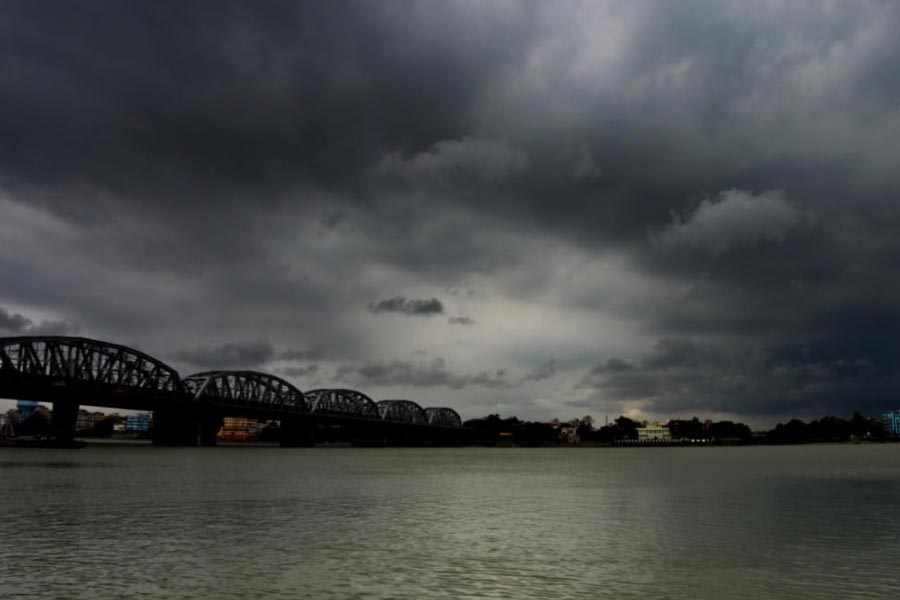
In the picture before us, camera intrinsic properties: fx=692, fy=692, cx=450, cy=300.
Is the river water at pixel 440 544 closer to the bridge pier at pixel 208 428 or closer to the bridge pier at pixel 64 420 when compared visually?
the bridge pier at pixel 64 420

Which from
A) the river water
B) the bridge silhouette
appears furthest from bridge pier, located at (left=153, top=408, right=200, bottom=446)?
the river water

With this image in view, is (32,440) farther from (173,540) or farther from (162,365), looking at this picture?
(173,540)

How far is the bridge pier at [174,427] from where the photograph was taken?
180m

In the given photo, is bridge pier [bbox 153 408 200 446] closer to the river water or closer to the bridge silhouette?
the bridge silhouette

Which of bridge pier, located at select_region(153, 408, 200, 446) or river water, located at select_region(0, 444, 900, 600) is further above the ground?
bridge pier, located at select_region(153, 408, 200, 446)

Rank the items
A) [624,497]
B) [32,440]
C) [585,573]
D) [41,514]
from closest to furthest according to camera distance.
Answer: [585,573], [41,514], [624,497], [32,440]

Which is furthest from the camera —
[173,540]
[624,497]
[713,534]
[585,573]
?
[624,497]

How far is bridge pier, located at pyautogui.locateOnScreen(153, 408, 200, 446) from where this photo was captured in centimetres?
18012

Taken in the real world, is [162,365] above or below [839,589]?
above

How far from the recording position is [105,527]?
1224 inches

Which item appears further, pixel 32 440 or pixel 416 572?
pixel 32 440

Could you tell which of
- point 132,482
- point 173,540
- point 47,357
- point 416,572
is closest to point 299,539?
point 173,540

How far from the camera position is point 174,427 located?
182750mm

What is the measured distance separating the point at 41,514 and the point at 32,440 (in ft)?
462
